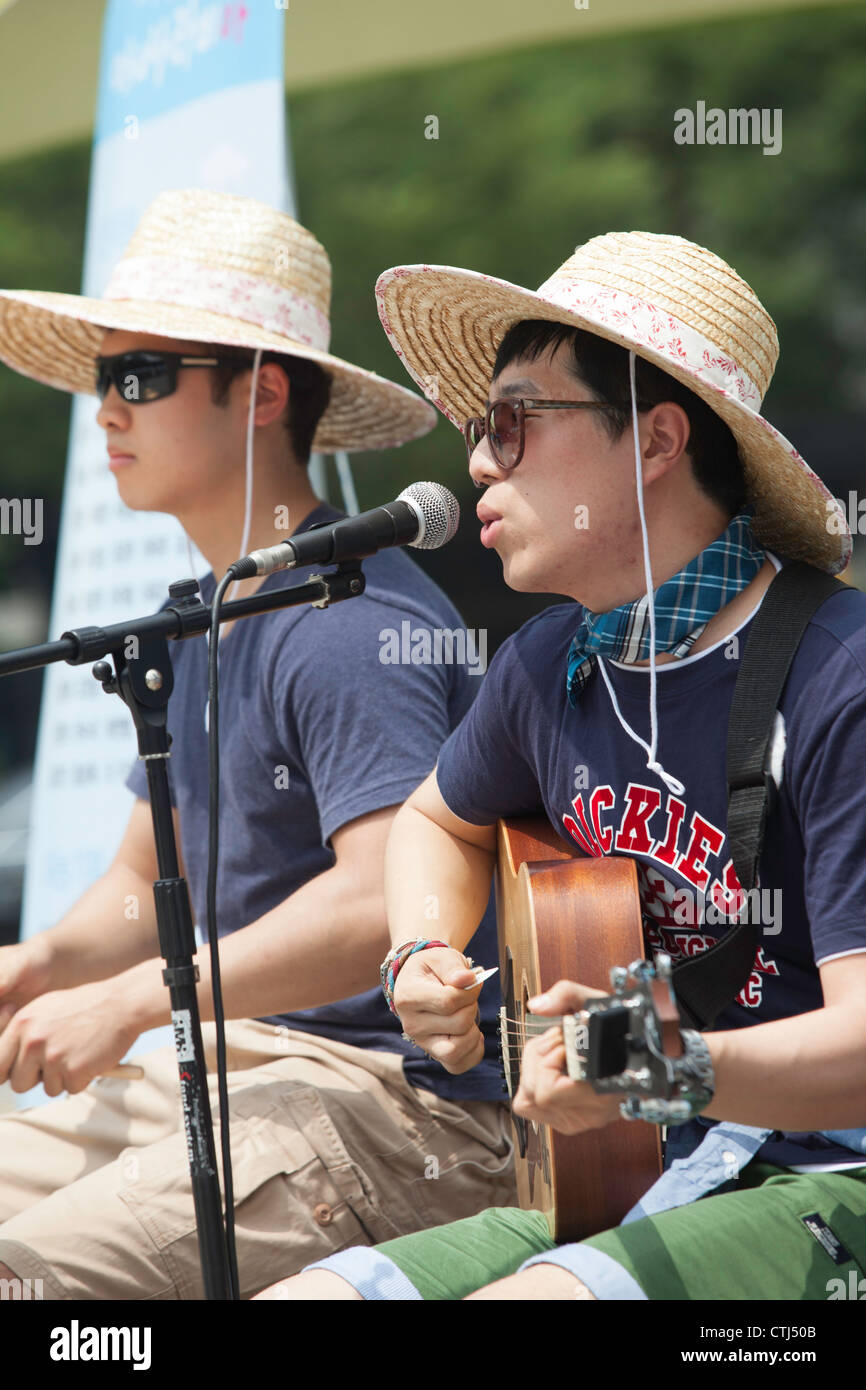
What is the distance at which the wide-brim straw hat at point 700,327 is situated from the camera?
1.99 metres

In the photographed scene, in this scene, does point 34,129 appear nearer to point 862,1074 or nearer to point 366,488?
point 862,1074

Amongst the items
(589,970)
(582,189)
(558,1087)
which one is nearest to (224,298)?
(589,970)

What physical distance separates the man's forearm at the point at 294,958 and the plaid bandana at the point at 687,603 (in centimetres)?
71

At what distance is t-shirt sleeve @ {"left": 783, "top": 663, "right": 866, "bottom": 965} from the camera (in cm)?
171

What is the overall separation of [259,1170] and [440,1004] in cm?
63

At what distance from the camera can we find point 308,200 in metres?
10.1

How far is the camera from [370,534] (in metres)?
2.02

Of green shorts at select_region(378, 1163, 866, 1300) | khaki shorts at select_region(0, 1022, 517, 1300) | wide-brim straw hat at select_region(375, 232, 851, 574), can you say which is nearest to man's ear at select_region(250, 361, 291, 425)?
wide-brim straw hat at select_region(375, 232, 851, 574)

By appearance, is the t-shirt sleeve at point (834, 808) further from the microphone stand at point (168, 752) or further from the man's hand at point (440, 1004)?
the microphone stand at point (168, 752)

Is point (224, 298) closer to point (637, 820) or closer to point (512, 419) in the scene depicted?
point (512, 419)

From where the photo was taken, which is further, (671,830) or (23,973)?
(23,973)

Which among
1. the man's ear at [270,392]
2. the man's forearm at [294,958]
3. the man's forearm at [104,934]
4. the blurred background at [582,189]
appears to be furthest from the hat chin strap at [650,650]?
the blurred background at [582,189]

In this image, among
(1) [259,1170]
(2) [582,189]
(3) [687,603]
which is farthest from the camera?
(2) [582,189]

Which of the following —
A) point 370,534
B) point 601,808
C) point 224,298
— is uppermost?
point 224,298
